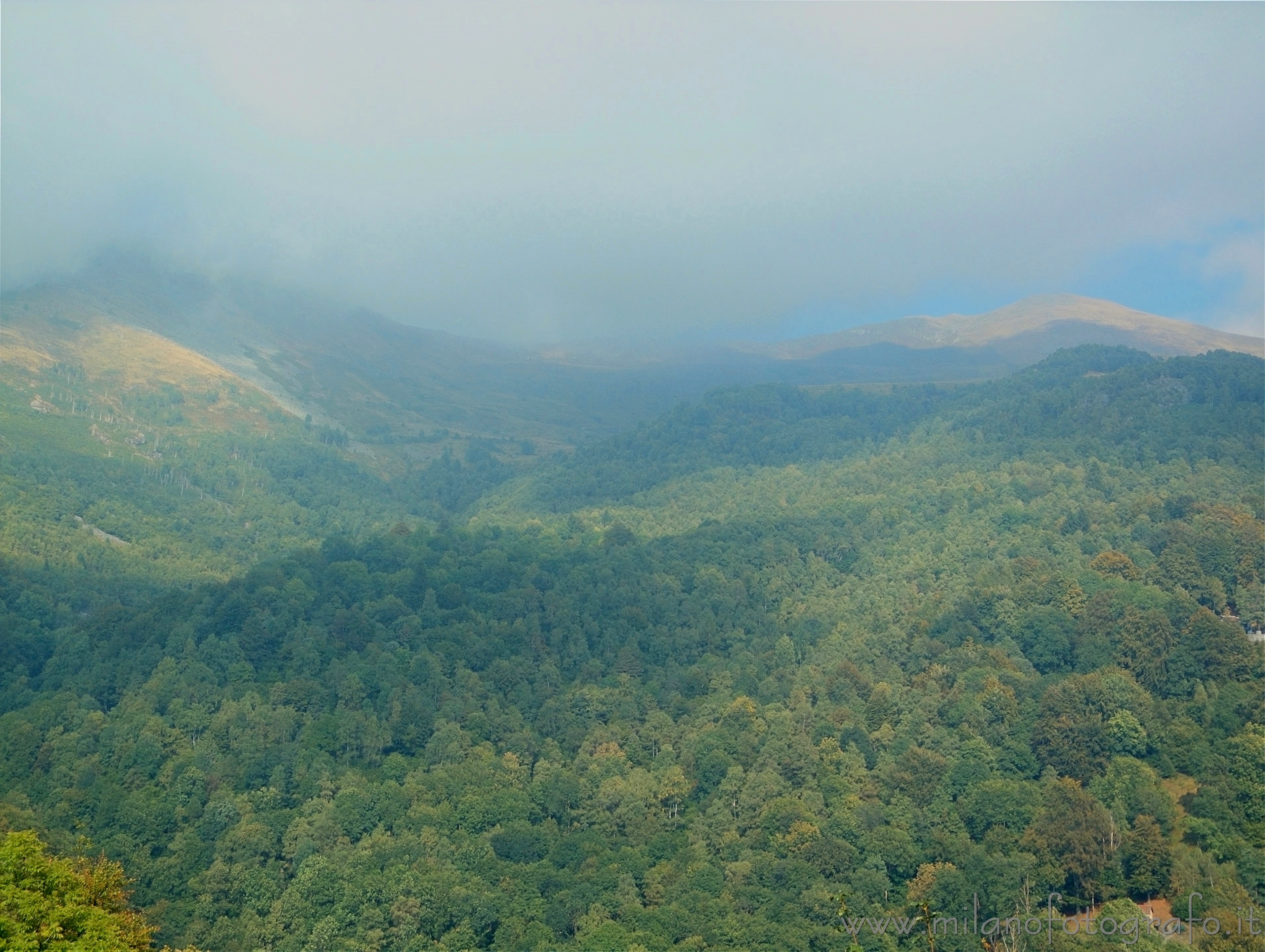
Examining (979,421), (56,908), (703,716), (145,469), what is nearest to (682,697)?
(703,716)

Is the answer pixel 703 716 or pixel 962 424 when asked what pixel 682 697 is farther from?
pixel 962 424

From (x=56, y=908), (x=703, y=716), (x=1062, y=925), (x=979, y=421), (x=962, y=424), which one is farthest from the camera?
(x=962, y=424)

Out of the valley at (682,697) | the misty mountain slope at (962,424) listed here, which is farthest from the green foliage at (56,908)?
the misty mountain slope at (962,424)

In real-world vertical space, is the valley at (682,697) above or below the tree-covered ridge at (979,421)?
below

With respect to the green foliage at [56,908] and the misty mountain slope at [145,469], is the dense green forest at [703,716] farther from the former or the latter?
the green foliage at [56,908]

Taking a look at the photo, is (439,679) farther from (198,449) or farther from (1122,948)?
(198,449)

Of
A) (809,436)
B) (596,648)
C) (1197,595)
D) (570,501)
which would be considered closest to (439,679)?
(596,648)

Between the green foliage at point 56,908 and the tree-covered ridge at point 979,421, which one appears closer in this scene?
the green foliage at point 56,908

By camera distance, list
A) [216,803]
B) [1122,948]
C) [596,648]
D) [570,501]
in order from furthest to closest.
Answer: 1. [570,501]
2. [596,648]
3. [216,803]
4. [1122,948]
